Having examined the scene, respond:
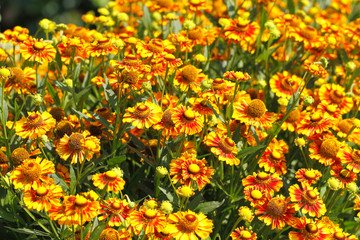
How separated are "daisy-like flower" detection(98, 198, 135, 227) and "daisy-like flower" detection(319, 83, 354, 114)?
40.8 inches

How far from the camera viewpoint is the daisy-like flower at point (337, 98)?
1.95 m

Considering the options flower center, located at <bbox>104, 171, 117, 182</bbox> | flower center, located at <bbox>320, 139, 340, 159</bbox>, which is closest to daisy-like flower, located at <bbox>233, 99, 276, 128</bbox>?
flower center, located at <bbox>320, 139, 340, 159</bbox>

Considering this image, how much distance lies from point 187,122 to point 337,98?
2.72ft

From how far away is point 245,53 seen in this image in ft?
7.71

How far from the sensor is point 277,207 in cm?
138

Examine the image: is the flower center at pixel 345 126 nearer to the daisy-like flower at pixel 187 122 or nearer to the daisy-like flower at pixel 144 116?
the daisy-like flower at pixel 187 122

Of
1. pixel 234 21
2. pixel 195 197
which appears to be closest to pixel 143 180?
pixel 195 197

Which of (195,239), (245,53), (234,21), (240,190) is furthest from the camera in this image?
(245,53)

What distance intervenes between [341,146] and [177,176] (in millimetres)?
663

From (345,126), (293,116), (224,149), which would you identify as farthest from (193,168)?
(345,126)

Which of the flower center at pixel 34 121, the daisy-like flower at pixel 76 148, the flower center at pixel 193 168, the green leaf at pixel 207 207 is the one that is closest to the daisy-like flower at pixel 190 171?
the flower center at pixel 193 168

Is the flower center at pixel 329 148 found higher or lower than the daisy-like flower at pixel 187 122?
lower

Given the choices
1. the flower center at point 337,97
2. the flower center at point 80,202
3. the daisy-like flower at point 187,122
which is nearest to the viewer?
the flower center at point 80,202

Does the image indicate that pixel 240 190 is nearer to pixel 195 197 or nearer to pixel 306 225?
pixel 195 197
